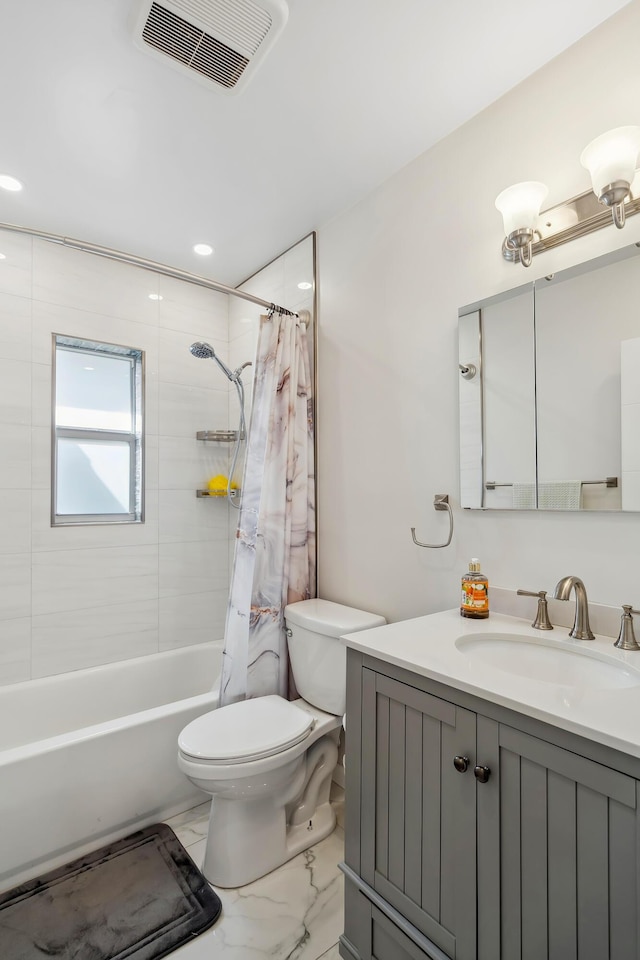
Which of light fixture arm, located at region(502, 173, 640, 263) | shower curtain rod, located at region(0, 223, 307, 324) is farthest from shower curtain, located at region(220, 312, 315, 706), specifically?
light fixture arm, located at region(502, 173, 640, 263)

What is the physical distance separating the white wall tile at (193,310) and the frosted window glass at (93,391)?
35cm

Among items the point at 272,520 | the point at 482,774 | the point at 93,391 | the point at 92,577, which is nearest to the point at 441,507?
the point at 272,520

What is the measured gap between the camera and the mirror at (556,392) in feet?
3.98

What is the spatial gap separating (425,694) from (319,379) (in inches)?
60.3

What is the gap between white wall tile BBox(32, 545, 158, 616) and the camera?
2.25m

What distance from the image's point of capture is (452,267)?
5.43 ft

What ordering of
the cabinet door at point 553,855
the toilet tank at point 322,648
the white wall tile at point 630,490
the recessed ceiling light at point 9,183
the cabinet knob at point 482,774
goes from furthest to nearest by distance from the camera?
the recessed ceiling light at point 9,183, the toilet tank at point 322,648, the white wall tile at point 630,490, the cabinet knob at point 482,774, the cabinet door at point 553,855

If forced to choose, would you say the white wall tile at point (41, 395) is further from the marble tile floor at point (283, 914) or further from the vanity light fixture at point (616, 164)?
the vanity light fixture at point (616, 164)

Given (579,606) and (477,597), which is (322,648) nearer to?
(477,597)

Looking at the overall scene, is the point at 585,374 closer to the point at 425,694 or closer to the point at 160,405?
the point at 425,694

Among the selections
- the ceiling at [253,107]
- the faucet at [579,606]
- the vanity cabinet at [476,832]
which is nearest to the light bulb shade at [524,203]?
the ceiling at [253,107]

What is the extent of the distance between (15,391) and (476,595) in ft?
A: 6.94

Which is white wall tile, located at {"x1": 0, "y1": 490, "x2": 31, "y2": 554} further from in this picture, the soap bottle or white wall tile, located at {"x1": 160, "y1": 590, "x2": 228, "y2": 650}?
the soap bottle

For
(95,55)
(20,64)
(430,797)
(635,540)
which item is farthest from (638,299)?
(20,64)
